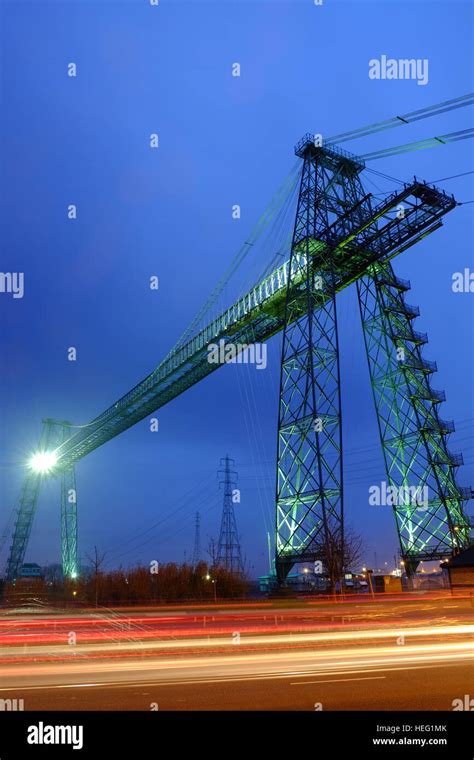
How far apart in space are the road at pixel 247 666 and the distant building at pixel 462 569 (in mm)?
8230

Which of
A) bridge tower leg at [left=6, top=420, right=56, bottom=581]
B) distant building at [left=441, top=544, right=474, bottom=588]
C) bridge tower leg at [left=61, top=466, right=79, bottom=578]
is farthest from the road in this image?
bridge tower leg at [left=6, top=420, right=56, bottom=581]

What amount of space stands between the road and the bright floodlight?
37.6 metres

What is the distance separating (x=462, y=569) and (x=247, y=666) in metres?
18.6

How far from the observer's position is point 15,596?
1496 inches

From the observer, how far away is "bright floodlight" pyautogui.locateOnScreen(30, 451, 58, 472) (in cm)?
5247

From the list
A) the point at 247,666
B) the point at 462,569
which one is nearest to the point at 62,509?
the point at 462,569

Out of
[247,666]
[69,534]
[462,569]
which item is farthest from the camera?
[69,534]

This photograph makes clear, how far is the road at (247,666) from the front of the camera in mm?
6168

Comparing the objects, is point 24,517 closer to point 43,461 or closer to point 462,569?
point 43,461

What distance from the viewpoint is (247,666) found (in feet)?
28.6

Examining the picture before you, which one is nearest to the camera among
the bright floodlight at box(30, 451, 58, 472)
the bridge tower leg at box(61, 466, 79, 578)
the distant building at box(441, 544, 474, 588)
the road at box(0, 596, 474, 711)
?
the road at box(0, 596, 474, 711)

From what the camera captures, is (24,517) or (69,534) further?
(24,517)

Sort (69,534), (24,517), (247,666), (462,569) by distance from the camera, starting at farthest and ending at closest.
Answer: (24,517) < (69,534) < (462,569) < (247,666)

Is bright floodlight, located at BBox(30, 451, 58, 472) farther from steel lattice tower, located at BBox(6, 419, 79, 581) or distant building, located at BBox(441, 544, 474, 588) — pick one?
distant building, located at BBox(441, 544, 474, 588)
